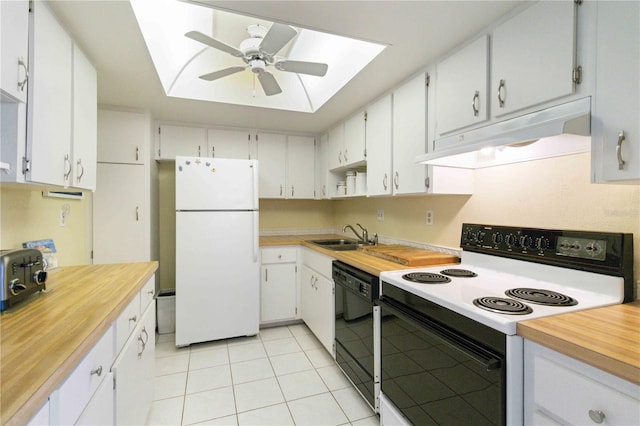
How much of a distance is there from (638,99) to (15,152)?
2.22 m

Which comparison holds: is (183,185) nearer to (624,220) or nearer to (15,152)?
(15,152)

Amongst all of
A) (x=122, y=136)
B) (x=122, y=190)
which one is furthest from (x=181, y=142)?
(x=122, y=190)

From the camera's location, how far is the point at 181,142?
311cm

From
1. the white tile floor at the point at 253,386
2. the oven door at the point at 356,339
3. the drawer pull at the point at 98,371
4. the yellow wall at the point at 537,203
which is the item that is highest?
the yellow wall at the point at 537,203

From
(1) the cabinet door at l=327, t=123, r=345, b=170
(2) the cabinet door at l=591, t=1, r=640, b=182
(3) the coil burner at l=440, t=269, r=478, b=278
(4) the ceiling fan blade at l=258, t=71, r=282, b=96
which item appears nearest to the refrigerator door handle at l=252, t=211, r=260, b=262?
(1) the cabinet door at l=327, t=123, r=345, b=170

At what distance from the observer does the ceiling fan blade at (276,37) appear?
1.48 metres

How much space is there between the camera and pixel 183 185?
2629mm

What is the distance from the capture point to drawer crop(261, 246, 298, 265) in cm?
303

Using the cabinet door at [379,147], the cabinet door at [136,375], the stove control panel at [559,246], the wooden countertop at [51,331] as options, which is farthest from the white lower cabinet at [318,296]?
the wooden countertop at [51,331]

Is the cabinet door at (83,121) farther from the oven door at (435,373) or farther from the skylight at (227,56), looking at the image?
the oven door at (435,373)

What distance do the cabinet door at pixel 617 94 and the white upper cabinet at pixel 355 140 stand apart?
1685 mm

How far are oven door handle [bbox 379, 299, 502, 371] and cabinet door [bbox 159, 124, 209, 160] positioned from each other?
266 cm

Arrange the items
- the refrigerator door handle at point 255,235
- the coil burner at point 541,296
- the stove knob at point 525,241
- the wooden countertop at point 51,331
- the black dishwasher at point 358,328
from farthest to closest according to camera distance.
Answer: the refrigerator door handle at point 255,235, the black dishwasher at point 358,328, the stove knob at point 525,241, the coil burner at point 541,296, the wooden countertop at point 51,331

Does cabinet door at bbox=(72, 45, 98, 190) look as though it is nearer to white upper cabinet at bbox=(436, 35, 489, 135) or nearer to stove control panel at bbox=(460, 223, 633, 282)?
white upper cabinet at bbox=(436, 35, 489, 135)
